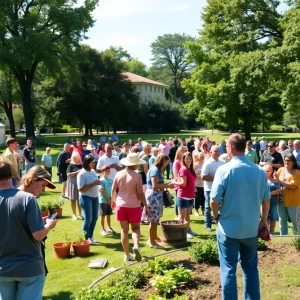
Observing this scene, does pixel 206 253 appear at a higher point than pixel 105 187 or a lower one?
lower

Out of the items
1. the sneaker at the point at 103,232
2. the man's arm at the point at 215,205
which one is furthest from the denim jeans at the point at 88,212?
the man's arm at the point at 215,205

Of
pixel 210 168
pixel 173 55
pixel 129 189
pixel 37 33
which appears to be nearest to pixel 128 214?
pixel 129 189

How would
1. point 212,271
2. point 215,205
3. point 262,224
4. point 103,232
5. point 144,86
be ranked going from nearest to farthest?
point 215,205 → point 262,224 → point 212,271 → point 103,232 → point 144,86

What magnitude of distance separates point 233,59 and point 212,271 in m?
25.6

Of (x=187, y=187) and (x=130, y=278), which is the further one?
(x=187, y=187)

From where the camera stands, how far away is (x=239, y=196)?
4.59 m

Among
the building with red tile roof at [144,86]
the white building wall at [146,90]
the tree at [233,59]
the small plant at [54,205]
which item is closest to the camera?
the small plant at [54,205]

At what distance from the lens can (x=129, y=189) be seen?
22.5ft

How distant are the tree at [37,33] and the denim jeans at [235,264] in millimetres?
31607

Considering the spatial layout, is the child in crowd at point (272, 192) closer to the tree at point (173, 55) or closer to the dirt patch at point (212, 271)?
the dirt patch at point (212, 271)

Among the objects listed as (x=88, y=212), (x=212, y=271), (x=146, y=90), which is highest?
(x=146, y=90)

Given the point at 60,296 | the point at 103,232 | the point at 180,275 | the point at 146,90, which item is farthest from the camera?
the point at 146,90

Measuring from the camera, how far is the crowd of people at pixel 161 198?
3648 millimetres

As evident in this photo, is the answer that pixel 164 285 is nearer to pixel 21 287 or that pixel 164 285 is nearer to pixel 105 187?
pixel 21 287
